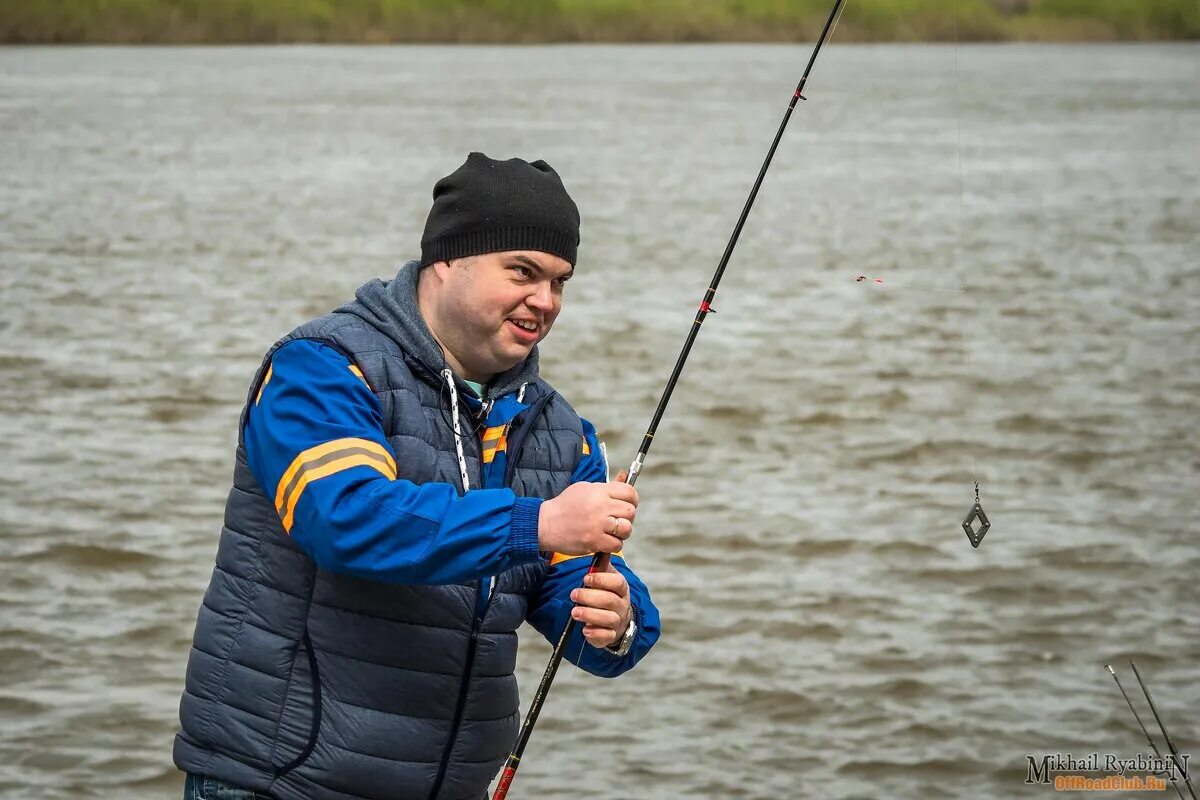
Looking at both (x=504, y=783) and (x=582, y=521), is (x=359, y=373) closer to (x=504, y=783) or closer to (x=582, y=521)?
(x=582, y=521)

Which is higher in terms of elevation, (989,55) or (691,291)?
(691,291)

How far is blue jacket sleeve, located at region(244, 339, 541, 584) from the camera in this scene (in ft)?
7.25

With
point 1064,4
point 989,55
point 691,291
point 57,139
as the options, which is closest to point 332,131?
point 57,139

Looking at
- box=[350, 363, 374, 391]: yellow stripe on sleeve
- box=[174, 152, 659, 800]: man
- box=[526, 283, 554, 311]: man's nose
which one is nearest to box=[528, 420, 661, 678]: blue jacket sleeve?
box=[174, 152, 659, 800]: man

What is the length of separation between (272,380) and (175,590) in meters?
4.56

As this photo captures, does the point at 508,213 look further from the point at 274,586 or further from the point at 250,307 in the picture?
the point at 250,307

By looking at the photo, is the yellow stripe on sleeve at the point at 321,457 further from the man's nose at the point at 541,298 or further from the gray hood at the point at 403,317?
the man's nose at the point at 541,298

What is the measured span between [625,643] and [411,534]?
0.49m

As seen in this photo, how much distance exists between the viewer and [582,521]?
2268 millimetres

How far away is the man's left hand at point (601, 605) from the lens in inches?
97.2

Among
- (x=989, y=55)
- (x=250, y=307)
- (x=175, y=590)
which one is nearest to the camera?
(x=175, y=590)

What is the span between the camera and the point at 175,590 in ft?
21.9

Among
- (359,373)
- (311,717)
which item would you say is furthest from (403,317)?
(311,717)

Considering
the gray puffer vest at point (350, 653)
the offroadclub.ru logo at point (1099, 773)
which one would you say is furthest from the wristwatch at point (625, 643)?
the offroadclub.ru logo at point (1099, 773)
